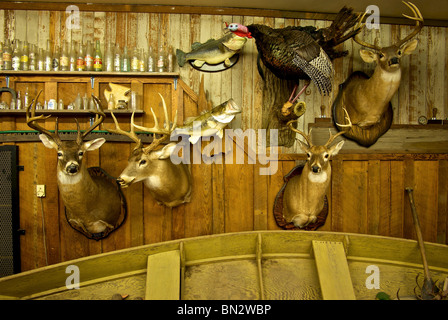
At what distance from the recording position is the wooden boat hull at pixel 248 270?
211 cm

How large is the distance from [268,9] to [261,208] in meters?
2.11

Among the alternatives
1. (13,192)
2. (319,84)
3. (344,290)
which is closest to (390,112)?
(319,84)

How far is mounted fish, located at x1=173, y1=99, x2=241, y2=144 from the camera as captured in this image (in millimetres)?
2512

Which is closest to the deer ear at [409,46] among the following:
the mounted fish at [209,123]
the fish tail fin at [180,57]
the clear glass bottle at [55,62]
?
the mounted fish at [209,123]

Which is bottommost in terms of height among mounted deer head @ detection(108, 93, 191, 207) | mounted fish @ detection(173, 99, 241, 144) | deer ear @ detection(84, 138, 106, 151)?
mounted deer head @ detection(108, 93, 191, 207)

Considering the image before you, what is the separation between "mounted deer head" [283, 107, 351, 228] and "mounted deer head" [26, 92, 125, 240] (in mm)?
1636

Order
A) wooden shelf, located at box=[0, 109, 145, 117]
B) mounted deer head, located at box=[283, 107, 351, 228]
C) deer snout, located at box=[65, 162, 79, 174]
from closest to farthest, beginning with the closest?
deer snout, located at box=[65, 162, 79, 174] < mounted deer head, located at box=[283, 107, 351, 228] < wooden shelf, located at box=[0, 109, 145, 117]

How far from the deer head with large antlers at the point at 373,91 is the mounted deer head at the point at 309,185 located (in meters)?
0.45

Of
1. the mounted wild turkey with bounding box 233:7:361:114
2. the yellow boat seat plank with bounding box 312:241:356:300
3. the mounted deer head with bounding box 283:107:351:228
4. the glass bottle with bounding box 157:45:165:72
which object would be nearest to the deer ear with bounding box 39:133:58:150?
the glass bottle with bounding box 157:45:165:72

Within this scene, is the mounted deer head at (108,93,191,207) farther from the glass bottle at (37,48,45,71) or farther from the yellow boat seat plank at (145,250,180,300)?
the glass bottle at (37,48,45,71)

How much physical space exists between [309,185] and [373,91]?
46.7 inches

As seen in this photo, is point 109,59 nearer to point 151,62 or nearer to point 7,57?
point 151,62

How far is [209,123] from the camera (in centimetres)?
255

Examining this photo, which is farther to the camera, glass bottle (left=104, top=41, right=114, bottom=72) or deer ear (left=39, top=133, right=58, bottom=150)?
glass bottle (left=104, top=41, right=114, bottom=72)
